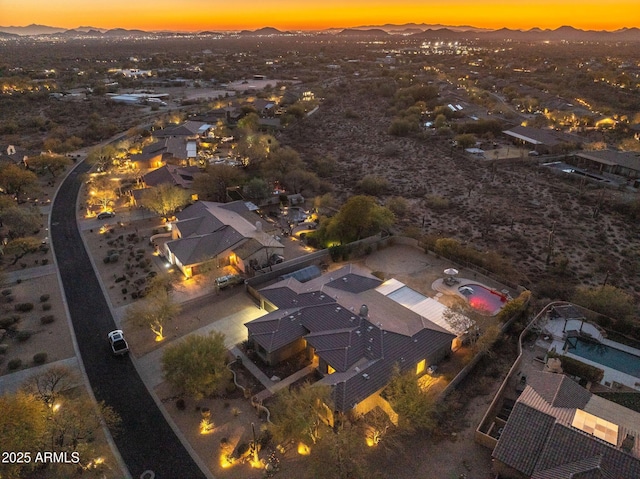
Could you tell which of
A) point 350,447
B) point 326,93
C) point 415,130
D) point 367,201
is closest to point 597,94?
point 415,130

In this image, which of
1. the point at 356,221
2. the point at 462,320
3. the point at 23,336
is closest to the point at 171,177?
the point at 356,221

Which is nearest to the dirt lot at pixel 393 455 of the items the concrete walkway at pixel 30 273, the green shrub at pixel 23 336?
the green shrub at pixel 23 336

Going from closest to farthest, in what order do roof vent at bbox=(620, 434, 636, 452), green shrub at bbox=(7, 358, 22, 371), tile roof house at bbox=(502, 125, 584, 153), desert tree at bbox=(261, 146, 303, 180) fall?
roof vent at bbox=(620, 434, 636, 452)
green shrub at bbox=(7, 358, 22, 371)
desert tree at bbox=(261, 146, 303, 180)
tile roof house at bbox=(502, 125, 584, 153)

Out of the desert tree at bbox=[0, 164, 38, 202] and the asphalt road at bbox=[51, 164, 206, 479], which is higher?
the desert tree at bbox=[0, 164, 38, 202]

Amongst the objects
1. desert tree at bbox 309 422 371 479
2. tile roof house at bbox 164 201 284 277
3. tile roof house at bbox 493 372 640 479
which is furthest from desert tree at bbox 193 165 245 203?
tile roof house at bbox 493 372 640 479

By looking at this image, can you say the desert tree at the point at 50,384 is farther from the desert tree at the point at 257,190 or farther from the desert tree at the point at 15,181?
the desert tree at the point at 15,181

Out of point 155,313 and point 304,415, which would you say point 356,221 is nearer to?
point 155,313

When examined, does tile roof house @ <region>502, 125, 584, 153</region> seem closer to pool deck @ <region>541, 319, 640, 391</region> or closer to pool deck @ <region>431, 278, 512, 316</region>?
pool deck @ <region>431, 278, 512, 316</region>
